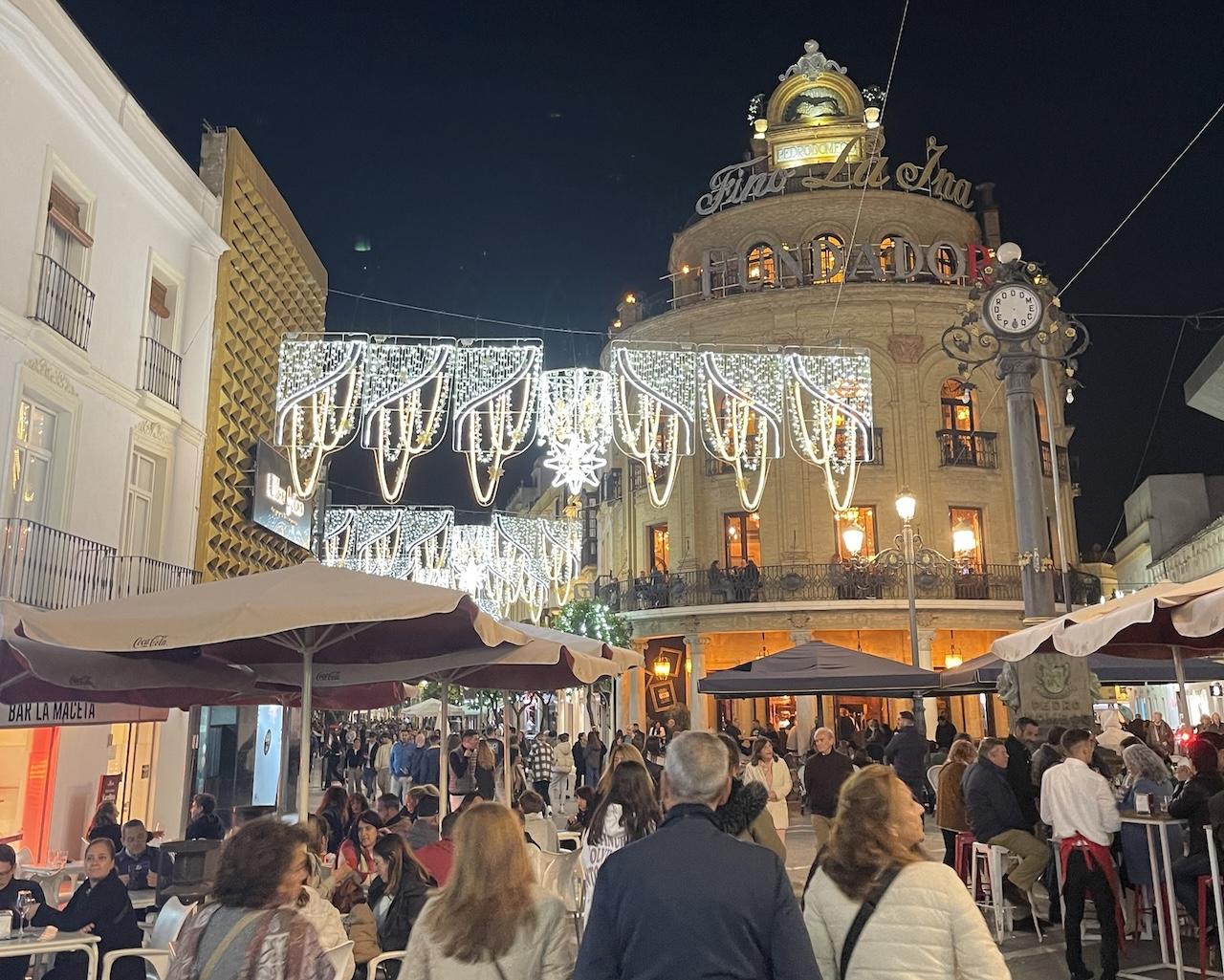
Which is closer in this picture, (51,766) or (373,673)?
(373,673)

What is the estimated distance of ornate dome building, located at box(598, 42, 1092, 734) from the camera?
2930cm

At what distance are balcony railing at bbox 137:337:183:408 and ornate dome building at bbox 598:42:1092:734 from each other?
14.5 m

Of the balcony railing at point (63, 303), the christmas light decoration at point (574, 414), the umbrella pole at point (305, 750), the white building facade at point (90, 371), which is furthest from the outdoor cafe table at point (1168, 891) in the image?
the balcony railing at point (63, 303)

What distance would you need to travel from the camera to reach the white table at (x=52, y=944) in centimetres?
537

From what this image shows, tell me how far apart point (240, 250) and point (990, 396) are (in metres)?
21.4

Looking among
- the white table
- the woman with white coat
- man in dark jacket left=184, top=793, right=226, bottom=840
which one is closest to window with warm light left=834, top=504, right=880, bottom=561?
the woman with white coat

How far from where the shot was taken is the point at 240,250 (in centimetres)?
1891

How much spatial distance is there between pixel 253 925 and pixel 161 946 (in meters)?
3.10

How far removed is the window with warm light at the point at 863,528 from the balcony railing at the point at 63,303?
20.7m

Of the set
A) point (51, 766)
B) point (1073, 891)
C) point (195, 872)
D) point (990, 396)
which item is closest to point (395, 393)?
point (51, 766)

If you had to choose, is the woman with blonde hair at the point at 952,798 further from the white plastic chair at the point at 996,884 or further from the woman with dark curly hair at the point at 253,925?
the woman with dark curly hair at the point at 253,925

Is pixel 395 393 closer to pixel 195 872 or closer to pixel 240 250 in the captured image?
pixel 240 250

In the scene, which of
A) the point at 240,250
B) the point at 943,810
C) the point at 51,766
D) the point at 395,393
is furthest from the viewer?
the point at 240,250

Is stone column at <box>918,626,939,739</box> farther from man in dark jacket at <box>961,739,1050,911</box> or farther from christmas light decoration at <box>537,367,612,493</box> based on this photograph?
man in dark jacket at <box>961,739,1050,911</box>
